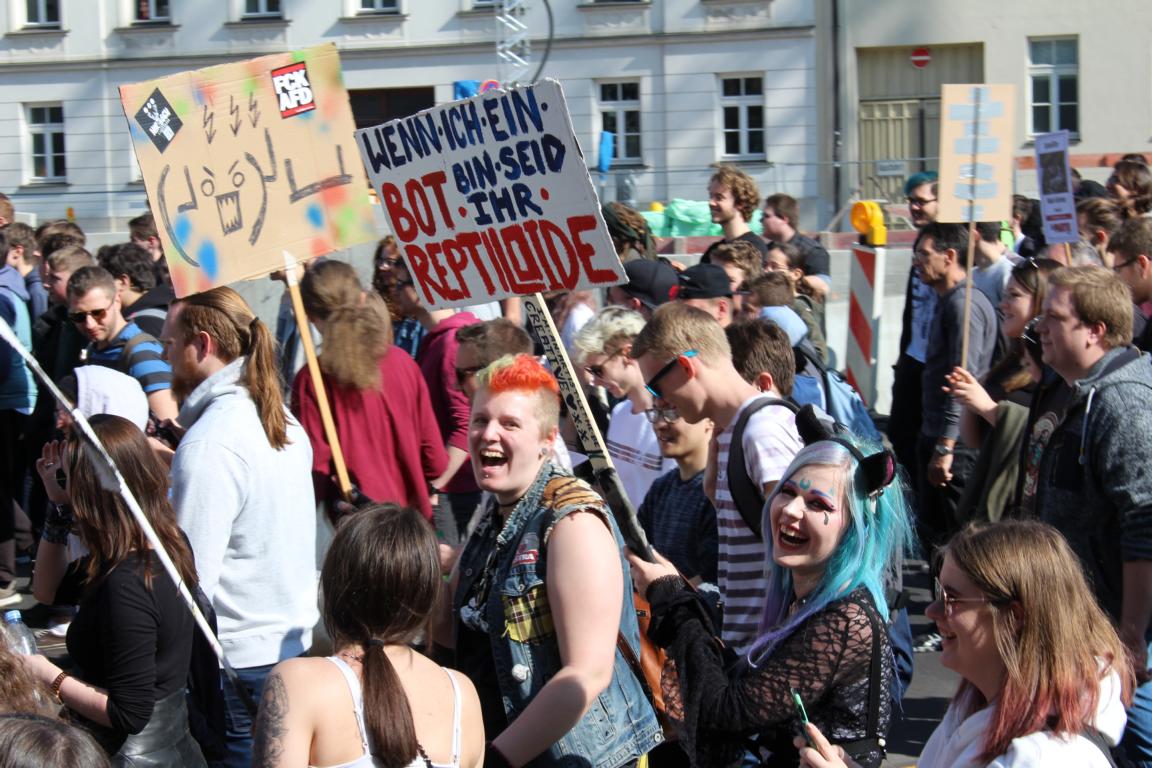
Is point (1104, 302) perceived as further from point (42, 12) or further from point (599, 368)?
point (42, 12)

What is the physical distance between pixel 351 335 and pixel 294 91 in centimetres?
93

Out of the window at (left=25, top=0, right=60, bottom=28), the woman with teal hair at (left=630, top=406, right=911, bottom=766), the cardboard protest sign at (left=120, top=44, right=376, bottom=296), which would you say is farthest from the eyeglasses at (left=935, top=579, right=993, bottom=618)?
the window at (left=25, top=0, right=60, bottom=28)

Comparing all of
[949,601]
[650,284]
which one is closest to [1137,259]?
[650,284]

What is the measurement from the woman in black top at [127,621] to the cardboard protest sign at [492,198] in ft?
3.15

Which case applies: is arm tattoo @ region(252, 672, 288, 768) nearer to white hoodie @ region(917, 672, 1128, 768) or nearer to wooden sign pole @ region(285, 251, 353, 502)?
white hoodie @ region(917, 672, 1128, 768)

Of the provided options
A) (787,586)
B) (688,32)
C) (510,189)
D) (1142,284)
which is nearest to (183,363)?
(510,189)

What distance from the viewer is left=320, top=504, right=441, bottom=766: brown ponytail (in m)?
2.75

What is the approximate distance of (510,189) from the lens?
12.6ft

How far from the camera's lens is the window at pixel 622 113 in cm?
3106

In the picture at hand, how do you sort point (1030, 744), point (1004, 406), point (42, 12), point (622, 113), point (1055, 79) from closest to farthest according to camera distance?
point (1030, 744) → point (1004, 406) → point (1055, 79) → point (622, 113) → point (42, 12)

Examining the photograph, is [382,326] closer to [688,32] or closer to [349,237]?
[349,237]

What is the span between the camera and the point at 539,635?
317cm

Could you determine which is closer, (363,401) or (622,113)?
(363,401)

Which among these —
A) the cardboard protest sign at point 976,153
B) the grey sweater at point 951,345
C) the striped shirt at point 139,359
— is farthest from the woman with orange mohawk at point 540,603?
the cardboard protest sign at point 976,153
